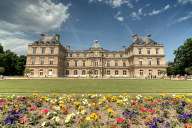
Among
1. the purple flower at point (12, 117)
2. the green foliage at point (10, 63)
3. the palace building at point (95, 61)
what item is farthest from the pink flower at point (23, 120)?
the palace building at point (95, 61)

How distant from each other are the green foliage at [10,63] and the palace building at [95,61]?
10.5ft

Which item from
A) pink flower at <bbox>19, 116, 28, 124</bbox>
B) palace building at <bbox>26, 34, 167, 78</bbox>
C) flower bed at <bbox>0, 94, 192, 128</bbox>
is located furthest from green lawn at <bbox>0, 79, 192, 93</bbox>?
palace building at <bbox>26, 34, 167, 78</bbox>

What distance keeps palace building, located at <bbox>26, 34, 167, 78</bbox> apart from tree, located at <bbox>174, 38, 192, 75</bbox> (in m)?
5.02

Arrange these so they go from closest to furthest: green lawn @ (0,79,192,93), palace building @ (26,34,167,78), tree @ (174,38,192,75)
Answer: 1. green lawn @ (0,79,192,93)
2. tree @ (174,38,192,75)
3. palace building @ (26,34,167,78)

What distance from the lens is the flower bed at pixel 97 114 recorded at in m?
7.42

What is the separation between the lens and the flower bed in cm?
742

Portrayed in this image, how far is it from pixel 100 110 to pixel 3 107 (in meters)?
3.66

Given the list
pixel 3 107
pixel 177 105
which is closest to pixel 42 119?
pixel 3 107

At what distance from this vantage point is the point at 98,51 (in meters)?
81.2

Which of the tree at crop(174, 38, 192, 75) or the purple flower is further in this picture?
the tree at crop(174, 38, 192, 75)

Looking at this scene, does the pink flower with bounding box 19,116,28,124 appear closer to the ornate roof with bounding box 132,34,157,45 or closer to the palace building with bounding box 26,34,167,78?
the palace building with bounding box 26,34,167,78

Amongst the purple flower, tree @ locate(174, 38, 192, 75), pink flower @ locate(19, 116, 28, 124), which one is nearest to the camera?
the purple flower

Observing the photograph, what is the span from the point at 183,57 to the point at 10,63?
4836cm

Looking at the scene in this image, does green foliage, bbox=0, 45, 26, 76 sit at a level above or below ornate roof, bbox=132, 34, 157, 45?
below
